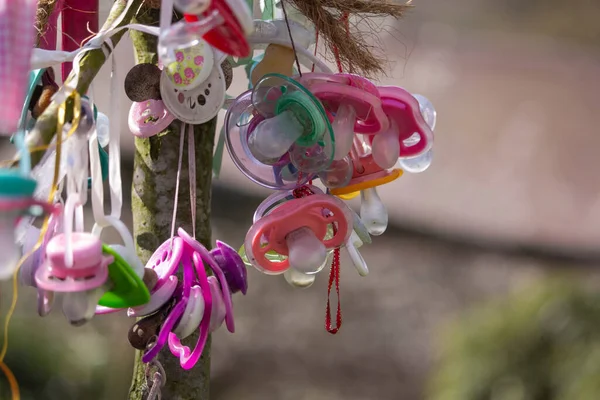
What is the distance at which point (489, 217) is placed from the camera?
3.09m

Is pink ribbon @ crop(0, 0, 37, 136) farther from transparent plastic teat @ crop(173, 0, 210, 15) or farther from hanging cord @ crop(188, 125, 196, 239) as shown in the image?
hanging cord @ crop(188, 125, 196, 239)

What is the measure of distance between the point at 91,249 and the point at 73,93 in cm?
15

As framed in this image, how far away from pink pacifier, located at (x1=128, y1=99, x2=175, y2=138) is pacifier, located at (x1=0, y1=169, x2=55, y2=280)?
32 cm

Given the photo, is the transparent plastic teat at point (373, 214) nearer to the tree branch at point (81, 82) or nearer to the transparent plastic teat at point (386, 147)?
the transparent plastic teat at point (386, 147)

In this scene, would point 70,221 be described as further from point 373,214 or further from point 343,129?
point 373,214

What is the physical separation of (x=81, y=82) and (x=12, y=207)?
21 centimetres

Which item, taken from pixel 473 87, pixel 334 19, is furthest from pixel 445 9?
pixel 334 19

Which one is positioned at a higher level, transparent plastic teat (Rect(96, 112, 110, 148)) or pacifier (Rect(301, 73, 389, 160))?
pacifier (Rect(301, 73, 389, 160))

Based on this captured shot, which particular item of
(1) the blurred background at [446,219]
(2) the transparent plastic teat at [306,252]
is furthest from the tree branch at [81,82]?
(1) the blurred background at [446,219]

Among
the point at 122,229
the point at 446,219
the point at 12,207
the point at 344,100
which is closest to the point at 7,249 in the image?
the point at 12,207

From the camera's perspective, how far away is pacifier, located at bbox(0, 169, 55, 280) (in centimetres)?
49

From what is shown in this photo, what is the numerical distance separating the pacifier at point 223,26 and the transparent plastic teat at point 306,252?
0.83 feet

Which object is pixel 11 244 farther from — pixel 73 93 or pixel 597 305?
pixel 597 305

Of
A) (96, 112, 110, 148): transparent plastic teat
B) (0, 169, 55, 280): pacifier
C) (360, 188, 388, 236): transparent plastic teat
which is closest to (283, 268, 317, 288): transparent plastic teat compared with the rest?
(360, 188, 388, 236): transparent plastic teat
